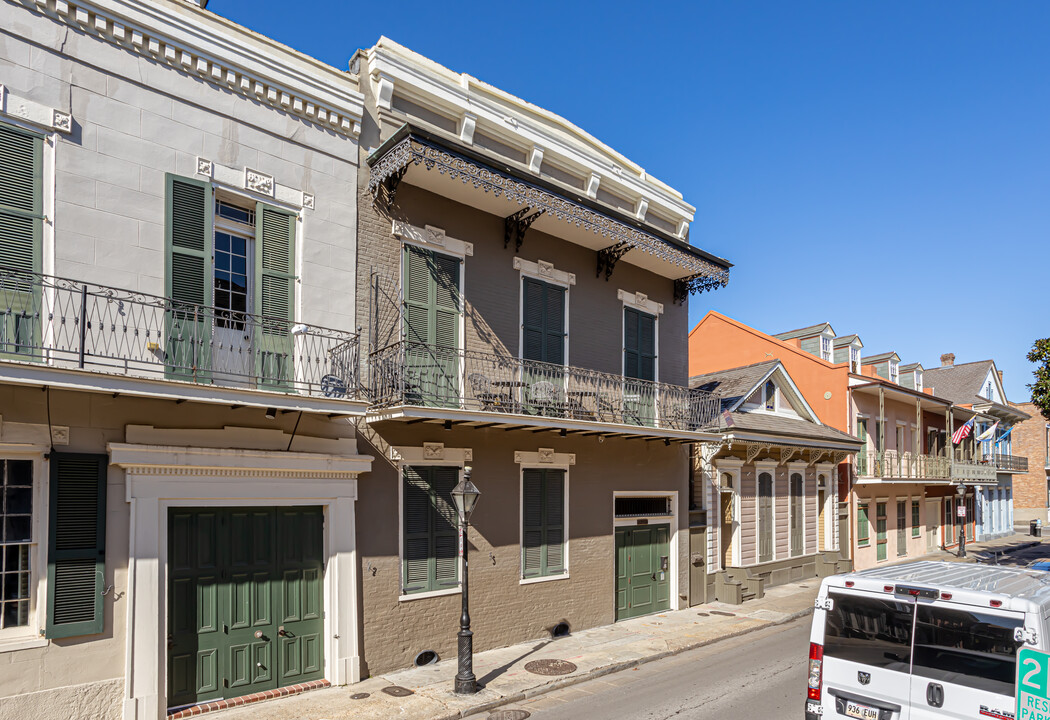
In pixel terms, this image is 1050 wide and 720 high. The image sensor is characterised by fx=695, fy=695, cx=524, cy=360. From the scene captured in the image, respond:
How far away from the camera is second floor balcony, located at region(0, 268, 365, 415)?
7.88 metres

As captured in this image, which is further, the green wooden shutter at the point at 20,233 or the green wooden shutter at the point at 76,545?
the green wooden shutter at the point at 76,545

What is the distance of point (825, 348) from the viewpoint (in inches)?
1036

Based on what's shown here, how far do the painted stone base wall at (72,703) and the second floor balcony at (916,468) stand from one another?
2287cm

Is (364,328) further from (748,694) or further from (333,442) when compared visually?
(748,694)

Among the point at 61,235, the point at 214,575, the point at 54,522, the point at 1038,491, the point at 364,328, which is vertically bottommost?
the point at 1038,491

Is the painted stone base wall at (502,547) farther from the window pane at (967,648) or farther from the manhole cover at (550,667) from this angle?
the window pane at (967,648)

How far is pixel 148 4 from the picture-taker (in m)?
9.26

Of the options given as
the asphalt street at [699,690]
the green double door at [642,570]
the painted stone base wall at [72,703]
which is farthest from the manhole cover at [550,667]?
the painted stone base wall at [72,703]

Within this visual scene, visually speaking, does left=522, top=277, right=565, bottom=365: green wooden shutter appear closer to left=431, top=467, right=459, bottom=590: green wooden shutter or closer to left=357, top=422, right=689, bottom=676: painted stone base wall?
left=357, top=422, right=689, bottom=676: painted stone base wall

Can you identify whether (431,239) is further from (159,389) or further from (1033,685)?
(1033,685)

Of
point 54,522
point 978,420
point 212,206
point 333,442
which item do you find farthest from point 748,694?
point 978,420

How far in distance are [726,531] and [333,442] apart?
40.2ft

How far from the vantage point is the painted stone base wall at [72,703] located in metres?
7.76

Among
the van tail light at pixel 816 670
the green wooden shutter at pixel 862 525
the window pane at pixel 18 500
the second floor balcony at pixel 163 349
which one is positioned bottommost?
the green wooden shutter at pixel 862 525
